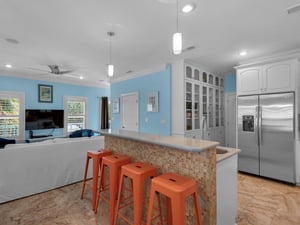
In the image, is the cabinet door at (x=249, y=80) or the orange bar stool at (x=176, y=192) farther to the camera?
the cabinet door at (x=249, y=80)

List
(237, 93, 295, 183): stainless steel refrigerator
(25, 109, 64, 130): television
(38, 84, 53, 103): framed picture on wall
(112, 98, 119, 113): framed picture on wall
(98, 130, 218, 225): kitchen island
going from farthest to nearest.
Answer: (112, 98, 119, 113): framed picture on wall, (38, 84, 53, 103): framed picture on wall, (25, 109, 64, 130): television, (237, 93, 295, 183): stainless steel refrigerator, (98, 130, 218, 225): kitchen island

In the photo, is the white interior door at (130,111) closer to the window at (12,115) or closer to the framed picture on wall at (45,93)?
the framed picture on wall at (45,93)

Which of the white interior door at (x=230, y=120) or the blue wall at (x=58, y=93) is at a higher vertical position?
the blue wall at (x=58, y=93)

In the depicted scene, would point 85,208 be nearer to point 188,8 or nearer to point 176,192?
point 176,192

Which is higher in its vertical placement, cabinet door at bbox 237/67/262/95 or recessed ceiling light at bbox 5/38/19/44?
recessed ceiling light at bbox 5/38/19/44

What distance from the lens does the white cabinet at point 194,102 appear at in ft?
12.6

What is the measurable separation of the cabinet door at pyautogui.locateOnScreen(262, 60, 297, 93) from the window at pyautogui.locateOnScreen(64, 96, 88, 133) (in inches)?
236

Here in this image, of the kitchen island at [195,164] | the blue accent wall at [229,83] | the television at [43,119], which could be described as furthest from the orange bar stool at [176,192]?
the television at [43,119]

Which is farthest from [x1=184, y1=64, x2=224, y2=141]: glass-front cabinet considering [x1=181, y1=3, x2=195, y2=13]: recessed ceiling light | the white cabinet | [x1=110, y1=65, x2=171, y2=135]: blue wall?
[x1=181, y1=3, x2=195, y2=13]: recessed ceiling light

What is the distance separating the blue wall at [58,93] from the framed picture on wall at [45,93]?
0.10 m

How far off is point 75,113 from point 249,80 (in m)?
5.88

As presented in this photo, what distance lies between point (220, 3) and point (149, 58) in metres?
2.11

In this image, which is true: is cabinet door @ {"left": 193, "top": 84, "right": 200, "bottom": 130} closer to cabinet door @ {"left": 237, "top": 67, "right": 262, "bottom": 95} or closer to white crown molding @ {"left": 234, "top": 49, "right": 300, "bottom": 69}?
cabinet door @ {"left": 237, "top": 67, "right": 262, "bottom": 95}

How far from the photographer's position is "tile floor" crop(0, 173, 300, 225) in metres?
2.05
